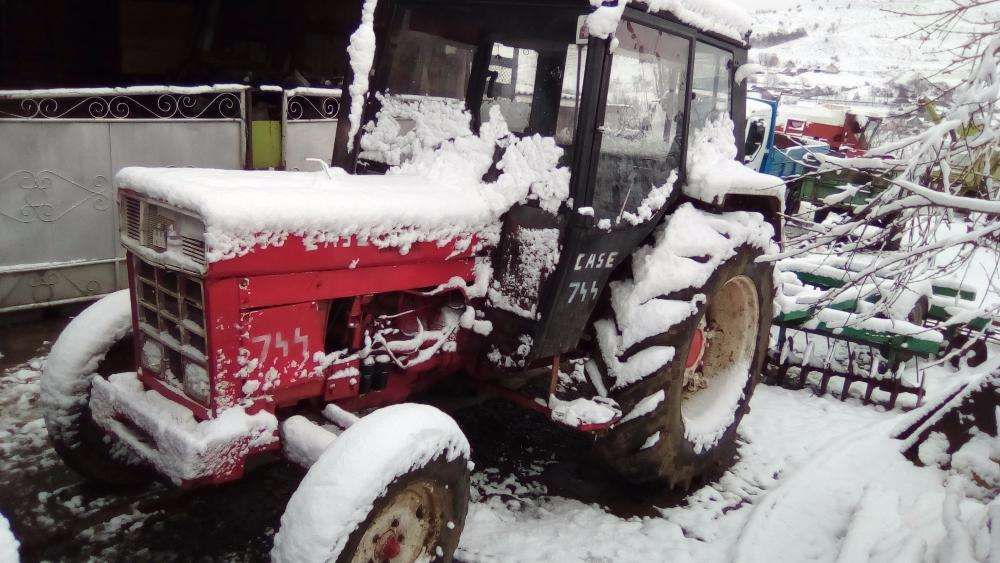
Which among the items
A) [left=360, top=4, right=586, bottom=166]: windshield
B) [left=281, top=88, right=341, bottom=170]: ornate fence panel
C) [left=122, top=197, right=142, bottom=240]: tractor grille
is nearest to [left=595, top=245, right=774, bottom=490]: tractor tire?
[left=360, top=4, right=586, bottom=166]: windshield

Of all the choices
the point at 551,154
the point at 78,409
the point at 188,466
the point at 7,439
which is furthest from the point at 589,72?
the point at 7,439

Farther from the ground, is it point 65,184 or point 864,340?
point 65,184

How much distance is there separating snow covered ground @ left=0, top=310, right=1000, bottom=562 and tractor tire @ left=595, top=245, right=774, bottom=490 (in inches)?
8.9

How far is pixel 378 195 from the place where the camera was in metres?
2.63

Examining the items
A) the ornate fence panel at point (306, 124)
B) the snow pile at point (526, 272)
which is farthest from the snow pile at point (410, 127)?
the ornate fence panel at point (306, 124)

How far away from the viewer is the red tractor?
2.30 metres

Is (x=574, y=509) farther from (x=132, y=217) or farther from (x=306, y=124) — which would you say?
(x=306, y=124)

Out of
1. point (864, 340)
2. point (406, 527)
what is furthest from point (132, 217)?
point (864, 340)

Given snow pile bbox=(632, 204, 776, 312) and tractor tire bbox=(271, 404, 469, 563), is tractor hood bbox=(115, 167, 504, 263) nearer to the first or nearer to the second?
tractor tire bbox=(271, 404, 469, 563)

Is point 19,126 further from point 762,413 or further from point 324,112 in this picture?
point 762,413

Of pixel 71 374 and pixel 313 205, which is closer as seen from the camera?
pixel 313 205

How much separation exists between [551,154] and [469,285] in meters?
0.63

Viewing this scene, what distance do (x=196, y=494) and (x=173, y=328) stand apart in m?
0.95

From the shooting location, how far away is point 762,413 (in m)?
4.48
